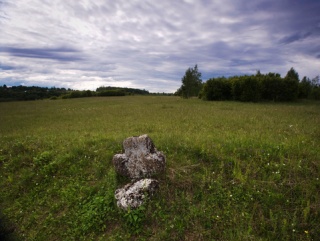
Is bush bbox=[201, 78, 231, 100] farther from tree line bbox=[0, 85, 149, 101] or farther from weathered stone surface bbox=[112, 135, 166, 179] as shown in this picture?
tree line bbox=[0, 85, 149, 101]

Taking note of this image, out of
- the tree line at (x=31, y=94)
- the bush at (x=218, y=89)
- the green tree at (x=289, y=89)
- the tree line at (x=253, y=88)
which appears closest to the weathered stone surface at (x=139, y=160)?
the tree line at (x=253, y=88)

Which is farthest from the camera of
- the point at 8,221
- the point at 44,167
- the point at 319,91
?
the point at 319,91

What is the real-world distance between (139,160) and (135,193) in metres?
1.04

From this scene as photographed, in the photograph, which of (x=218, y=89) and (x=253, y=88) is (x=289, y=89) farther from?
(x=218, y=89)

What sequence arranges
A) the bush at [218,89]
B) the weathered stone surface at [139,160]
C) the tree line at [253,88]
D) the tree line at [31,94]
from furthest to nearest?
the tree line at [31,94]
the bush at [218,89]
the tree line at [253,88]
the weathered stone surface at [139,160]

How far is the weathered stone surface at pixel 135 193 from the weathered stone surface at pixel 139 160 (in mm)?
394

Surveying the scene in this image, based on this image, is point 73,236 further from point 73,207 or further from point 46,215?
point 46,215

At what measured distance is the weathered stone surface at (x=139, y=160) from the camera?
5.64 m

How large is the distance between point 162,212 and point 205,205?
1.19 metres

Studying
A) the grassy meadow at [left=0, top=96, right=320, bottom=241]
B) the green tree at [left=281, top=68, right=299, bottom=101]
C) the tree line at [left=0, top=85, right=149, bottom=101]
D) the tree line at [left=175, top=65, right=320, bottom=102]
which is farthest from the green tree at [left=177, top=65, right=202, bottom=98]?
the grassy meadow at [left=0, top=96, right=320, bottom=241]

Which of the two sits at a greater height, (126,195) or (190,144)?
(190,144)

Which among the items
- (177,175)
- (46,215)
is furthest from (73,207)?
(177,175)

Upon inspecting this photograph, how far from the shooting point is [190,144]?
743 centimetres

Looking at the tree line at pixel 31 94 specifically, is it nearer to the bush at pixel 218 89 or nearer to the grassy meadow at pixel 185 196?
the bush at pixel 218 89
